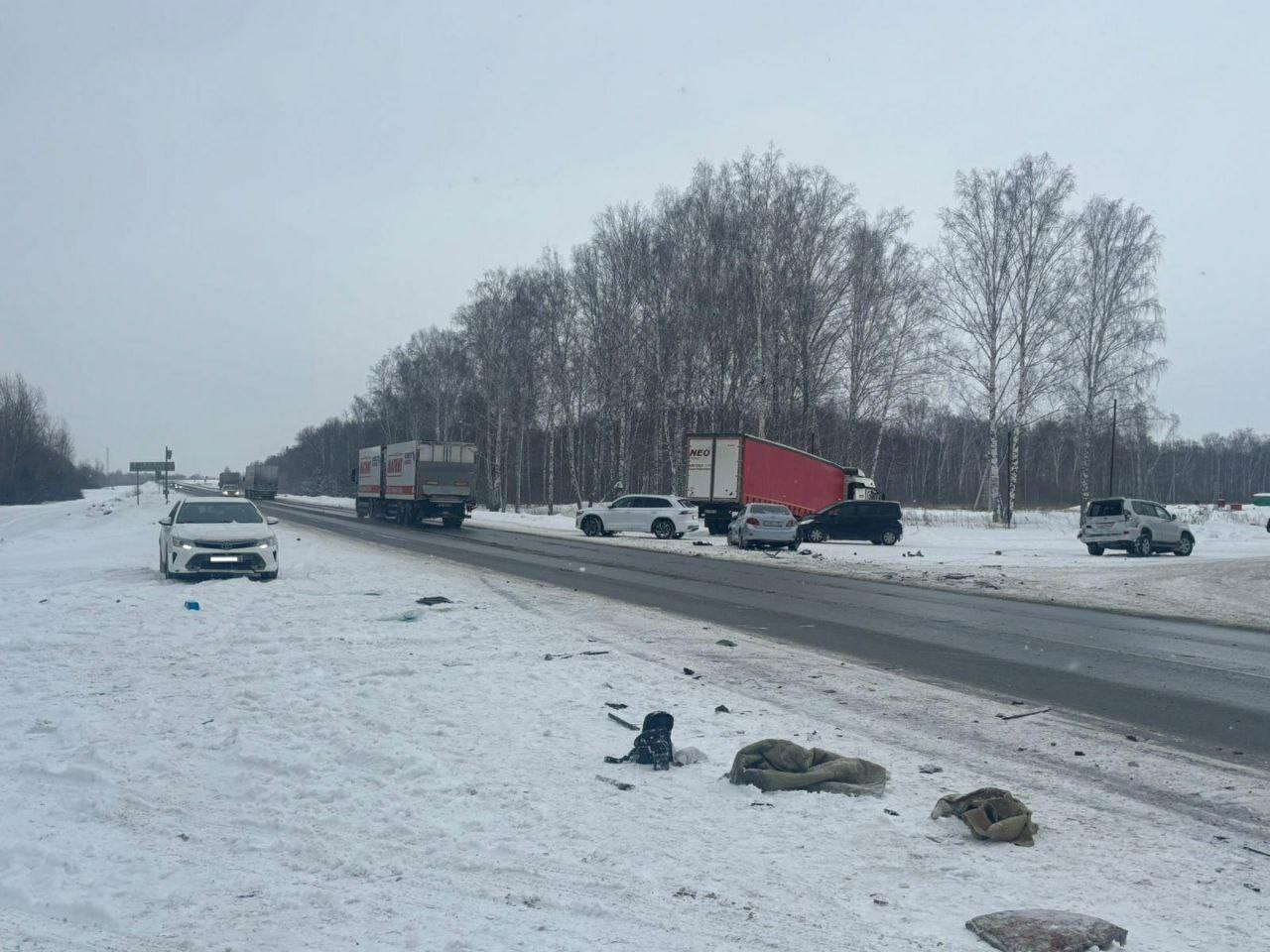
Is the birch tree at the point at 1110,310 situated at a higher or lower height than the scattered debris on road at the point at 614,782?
higher

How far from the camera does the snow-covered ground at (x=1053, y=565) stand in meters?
18.0

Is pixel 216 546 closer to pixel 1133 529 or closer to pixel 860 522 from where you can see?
pixel 860 522

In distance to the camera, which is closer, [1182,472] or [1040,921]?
[1040,921]

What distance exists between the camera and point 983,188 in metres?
44.1

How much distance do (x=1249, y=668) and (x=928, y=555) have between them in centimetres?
1821

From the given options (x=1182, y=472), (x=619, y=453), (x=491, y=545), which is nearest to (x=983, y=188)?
(x=619, y=453)

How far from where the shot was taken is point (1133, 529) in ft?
93.8

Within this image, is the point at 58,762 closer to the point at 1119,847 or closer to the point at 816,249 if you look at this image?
the point at 1119,847

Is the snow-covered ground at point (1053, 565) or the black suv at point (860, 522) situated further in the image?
the black suv at point (860, 522)

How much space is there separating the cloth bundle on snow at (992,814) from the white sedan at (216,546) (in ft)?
46.5

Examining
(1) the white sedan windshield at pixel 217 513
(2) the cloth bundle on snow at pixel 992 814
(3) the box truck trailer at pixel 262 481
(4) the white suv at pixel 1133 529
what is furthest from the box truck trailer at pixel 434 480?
(3) the box truck trailer at pixel 262 481

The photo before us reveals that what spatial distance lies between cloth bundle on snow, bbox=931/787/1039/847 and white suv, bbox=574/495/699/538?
29828mm

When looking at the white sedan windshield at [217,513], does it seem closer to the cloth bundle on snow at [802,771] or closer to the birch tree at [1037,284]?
the cloth bundle on snow at [802,771]

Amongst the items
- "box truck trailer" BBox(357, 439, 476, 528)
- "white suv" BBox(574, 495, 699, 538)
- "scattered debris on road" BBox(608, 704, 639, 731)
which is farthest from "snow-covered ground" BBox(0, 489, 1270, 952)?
"box truck trailer" BBox(357, 439, 476, 528)
